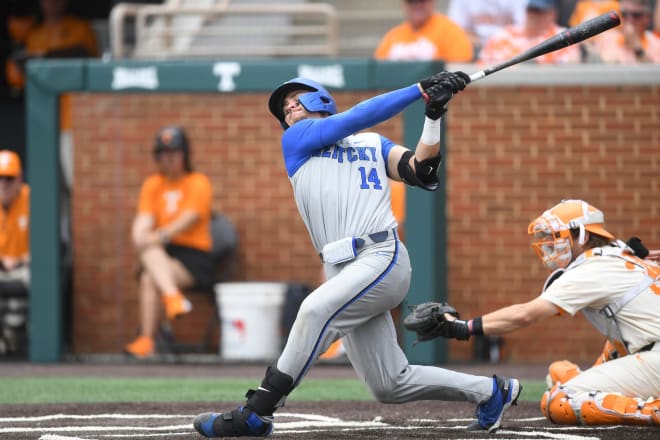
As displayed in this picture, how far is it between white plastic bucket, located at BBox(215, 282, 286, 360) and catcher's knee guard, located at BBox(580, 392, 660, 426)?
5235 millimetres

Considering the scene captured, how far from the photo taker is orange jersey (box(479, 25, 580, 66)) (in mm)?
11086

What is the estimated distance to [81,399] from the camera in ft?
26.2

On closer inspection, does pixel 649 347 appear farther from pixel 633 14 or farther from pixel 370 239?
pixel 633 14

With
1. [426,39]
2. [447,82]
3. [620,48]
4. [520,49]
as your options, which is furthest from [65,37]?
[447,82]

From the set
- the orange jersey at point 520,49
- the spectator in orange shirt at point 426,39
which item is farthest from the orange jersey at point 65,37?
the orange jersey at point 520,49

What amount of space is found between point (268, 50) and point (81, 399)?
4931 mm

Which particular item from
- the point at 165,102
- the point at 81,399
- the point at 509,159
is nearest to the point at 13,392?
the point at 81,399

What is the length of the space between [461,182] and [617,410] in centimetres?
523

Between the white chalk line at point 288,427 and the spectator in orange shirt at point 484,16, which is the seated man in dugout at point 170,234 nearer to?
the spectator in orange shirt at point 484,16

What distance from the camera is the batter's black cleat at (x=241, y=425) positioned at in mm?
5371

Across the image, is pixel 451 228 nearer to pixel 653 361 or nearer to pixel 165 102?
pixel 165 102

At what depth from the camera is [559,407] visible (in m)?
6.16

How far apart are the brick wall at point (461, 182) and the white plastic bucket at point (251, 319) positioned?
0.44 meters

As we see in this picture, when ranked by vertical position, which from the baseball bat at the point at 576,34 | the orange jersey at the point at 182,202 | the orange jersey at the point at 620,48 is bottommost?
the orange jersey at the point at 182,202
